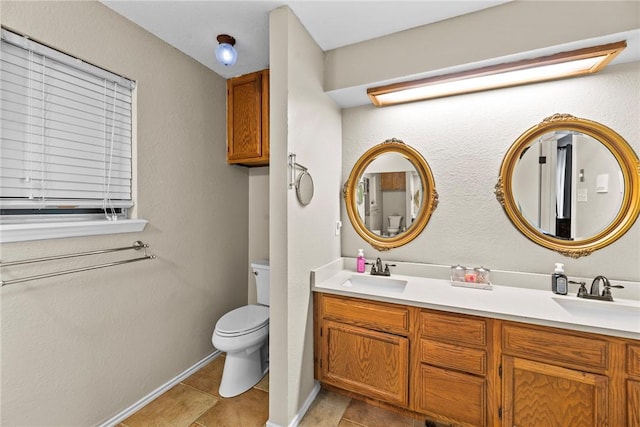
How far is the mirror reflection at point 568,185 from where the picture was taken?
→ 1643 millimetres

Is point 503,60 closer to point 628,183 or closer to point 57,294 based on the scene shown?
point 628,183

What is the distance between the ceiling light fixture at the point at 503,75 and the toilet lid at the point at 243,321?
1.88 m

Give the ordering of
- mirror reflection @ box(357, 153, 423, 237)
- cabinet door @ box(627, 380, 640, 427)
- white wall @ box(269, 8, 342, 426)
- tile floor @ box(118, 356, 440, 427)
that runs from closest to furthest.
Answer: cabinet door @ box(627, 380, 640, 427)
white wall @ box(269, 8, 342, 426)
tile floor @ box(118, 356, 440, 427)
mirror reflection @ box(357, 153, 423, 237)

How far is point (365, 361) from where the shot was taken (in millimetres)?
1692

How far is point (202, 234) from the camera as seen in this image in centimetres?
220

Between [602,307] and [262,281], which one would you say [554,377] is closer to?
[602,307]

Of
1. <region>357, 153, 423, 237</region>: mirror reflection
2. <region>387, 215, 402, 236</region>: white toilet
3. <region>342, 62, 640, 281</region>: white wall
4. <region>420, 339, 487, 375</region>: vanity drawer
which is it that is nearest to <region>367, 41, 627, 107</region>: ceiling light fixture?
<region>342, 62, 640, 281</region>: white wall

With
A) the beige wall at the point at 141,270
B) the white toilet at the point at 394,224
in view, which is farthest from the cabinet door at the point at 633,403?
the beige wall at the point at 141,270

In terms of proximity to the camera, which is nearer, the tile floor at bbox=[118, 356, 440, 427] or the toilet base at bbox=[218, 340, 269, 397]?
the tile floor at bbox=[118, 356, 440, 427]

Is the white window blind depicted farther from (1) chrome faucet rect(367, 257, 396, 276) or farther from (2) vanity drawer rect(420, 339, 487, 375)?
(2) vanity drawer rect(420, 339, 487, 375)

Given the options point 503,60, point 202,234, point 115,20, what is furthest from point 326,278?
point 115,20

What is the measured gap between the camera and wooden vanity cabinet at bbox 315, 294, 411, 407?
1.60 m

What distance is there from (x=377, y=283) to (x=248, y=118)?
1.69 metres

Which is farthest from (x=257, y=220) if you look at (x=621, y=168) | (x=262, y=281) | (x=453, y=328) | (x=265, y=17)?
(x=621, y=168)
